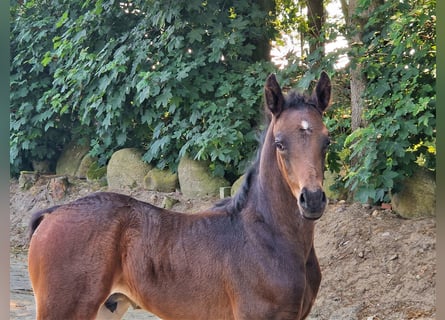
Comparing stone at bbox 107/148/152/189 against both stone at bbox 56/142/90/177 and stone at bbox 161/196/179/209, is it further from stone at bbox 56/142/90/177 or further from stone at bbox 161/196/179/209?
stone at bbox 56/142/90/177

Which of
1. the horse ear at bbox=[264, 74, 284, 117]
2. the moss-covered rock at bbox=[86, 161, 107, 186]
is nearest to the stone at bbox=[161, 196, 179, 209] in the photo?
the moss-covered rock at bbox=[86, 161, 107, 186]

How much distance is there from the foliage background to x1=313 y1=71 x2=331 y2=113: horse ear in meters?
2.37

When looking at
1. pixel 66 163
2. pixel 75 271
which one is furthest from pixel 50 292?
pixel 66 163

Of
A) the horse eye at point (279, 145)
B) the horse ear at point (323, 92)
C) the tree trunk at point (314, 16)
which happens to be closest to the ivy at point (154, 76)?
the tree trunk at point (314, 16)

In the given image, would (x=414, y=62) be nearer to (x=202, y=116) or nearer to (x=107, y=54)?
(x=202, y=116)

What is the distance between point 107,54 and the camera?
7.96 metres

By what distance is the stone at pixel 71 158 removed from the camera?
9.64m

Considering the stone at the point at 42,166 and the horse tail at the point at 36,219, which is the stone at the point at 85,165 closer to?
the stone at the point at 42,166

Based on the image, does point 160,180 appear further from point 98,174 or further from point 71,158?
point 71,158

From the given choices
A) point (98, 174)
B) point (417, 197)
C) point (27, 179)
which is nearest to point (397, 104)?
point (417, 197)

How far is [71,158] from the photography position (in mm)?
9742

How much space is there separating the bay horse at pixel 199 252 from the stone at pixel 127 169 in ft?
16.8

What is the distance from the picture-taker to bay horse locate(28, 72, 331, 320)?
2.82 m

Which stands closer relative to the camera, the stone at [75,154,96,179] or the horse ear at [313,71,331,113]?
the horse ear at [313,71,331,113]
